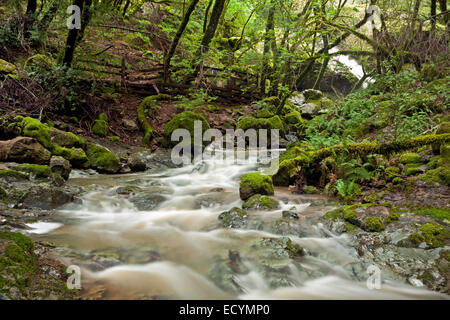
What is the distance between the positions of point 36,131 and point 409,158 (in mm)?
8175

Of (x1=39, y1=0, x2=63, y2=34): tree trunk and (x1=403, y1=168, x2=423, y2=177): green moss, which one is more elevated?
(x1=39, y1=0, x2=63, y2=34): tree trunk

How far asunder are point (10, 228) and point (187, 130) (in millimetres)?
7602

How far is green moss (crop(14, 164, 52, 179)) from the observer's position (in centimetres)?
513

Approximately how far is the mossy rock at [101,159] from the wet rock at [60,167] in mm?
1324

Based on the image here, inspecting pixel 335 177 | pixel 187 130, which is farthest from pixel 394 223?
pixel 187 130

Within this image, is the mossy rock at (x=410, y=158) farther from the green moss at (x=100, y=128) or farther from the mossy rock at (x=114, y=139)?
the green moss at (x=100, y=128)

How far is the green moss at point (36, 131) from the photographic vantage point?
20.7 ft

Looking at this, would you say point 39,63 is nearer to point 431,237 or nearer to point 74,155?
point 74,155

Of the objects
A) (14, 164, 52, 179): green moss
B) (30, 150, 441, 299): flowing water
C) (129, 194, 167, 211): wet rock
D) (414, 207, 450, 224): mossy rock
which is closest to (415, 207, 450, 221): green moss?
(414, 207, 450, 224): mossy rock

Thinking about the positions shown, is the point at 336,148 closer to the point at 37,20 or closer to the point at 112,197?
the point at 112,197

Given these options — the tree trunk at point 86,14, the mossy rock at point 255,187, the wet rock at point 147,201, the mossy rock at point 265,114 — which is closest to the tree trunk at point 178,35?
the tree trunk at point 86,14

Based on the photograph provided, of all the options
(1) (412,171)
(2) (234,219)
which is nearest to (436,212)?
(1) (412,171)

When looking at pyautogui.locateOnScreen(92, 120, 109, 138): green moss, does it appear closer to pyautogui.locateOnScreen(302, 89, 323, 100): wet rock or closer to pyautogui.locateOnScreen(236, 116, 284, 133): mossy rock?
pyautogui.locateOnScreen(236, 116, 284, 133): mossy rock

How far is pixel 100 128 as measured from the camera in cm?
918
